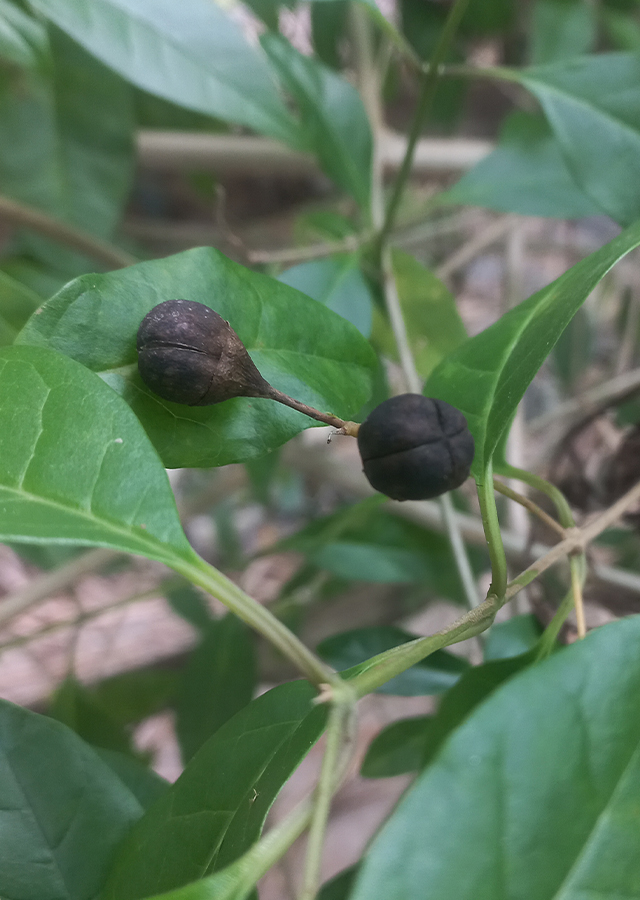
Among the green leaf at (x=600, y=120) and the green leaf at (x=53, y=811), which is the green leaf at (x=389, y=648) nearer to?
the green leaf at (x=53, y=811)

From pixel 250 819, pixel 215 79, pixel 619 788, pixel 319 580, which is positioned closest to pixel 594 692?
pixel 619 788

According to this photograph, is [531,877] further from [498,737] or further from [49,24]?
[49,24]

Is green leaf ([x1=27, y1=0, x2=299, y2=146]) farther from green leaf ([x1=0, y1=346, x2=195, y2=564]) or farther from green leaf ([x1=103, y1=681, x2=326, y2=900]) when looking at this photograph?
green leaf ([x1=103, y1=681, x2=326, y2=900])

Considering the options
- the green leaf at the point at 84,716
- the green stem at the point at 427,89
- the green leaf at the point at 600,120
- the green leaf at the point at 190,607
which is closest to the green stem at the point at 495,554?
the green leaf at the point at 600,120

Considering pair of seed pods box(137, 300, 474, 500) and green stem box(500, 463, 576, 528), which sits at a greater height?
pair of seed pods box(137, 300, 474, 500)

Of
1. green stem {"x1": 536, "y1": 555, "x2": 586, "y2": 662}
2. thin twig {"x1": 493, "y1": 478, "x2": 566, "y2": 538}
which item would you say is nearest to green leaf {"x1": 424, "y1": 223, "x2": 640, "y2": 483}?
thin twig {"x1": 493, "y1": 478, "x2": 566, "y2": 538}

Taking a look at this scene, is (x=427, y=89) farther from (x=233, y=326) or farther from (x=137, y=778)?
(x=137, y=778)

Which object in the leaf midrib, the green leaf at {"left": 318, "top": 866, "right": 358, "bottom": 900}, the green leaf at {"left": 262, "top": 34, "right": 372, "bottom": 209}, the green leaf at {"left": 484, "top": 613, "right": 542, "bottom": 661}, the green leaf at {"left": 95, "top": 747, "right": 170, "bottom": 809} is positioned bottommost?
the green leaf at {"left": 318, "top": 866, "right": 358, "bottom": 900}
